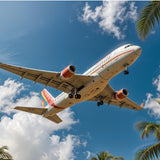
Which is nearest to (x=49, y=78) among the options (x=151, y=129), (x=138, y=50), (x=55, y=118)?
(x=55, y=118)

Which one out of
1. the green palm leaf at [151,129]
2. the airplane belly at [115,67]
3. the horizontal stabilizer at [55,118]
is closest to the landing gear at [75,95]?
the airplane belly at [115,67]

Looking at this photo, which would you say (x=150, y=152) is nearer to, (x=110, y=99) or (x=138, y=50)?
(x=138, y=50)

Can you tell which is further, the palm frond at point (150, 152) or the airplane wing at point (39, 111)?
the airplane wing at point (39, 111)

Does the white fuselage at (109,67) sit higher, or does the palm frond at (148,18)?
the white fuselage at (109,67)

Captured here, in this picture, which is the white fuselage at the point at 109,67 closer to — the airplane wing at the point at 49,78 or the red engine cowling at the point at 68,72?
the airplane wing at the point at 49,78

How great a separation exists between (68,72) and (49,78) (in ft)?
14.2

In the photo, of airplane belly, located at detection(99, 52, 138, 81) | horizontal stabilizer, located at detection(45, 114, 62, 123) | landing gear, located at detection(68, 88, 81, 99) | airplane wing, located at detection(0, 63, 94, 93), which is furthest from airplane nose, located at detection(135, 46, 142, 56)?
horizontal stabilizer, located at detection(45, 114, 62, 123)

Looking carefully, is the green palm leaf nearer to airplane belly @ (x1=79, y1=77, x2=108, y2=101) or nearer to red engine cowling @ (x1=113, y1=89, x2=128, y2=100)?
airplane belly @ (x1=79, y1=77, x2=108, y2=101)

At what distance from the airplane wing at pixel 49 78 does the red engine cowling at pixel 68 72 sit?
1496 millimetres

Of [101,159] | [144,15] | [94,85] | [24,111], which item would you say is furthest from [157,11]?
[24,111]

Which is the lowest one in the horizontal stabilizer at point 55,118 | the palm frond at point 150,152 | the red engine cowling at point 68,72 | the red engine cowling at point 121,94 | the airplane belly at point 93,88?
the palm frond at point 150,152

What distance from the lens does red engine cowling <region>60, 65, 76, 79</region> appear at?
21266 mm

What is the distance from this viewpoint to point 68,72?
21.3m

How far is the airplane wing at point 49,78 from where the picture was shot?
2211cm
